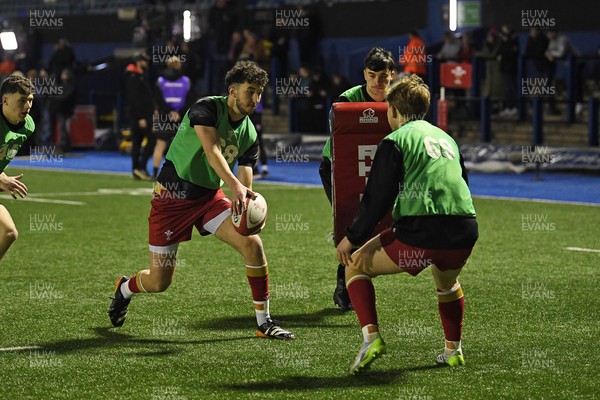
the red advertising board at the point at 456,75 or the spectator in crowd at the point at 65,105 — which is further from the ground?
the red advertising board at the point at 456,75

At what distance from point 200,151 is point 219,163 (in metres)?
0.47

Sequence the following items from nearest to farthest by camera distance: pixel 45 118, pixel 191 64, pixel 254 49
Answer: pixel 191 64
pixel 254 49
pixel 45 118

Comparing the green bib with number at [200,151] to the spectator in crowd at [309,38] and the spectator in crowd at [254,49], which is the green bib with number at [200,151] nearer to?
the spectator in crowd at [254,49]

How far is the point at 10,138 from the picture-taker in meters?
9.28

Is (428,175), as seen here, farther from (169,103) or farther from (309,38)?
(309,38)

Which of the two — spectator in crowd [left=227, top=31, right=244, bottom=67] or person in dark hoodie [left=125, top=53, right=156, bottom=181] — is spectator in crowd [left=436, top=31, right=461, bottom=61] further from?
person in dark hoodie [left=125, top=53, right=156, bottom=181]

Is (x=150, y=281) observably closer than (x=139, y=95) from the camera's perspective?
Yes

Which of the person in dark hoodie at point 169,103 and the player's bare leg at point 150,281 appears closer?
the player's bare leg at point 150,281

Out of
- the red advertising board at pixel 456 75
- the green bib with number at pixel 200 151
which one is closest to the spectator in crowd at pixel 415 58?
the red advertising board at pixel 456 75

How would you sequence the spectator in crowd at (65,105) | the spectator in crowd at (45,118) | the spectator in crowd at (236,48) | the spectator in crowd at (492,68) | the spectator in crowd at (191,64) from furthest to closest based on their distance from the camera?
the spectator in crowd at (45,118)
the spectator in crowd at (65,105)
the spectator in crowd at (236,48)
the spectator in crowd at (191,64)
the spectator in crowd at (492,68)

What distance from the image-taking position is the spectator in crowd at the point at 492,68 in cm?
2547

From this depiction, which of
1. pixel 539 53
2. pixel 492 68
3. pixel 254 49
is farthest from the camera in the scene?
pixel 254 49

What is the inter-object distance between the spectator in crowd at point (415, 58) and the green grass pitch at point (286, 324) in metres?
9.33

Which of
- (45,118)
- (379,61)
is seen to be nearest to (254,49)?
(45,118)
